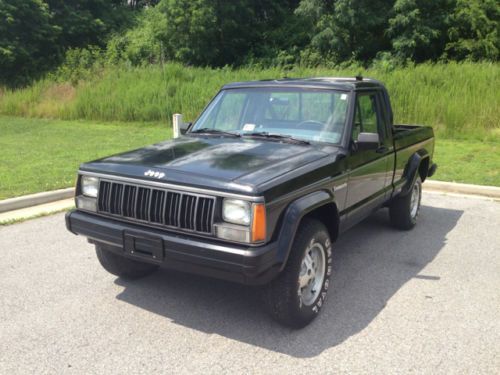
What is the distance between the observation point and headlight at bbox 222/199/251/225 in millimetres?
3352

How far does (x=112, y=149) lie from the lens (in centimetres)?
1172

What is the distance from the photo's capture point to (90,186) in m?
4.08

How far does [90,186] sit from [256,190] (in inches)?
60.3

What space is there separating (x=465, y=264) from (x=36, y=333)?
4073mm

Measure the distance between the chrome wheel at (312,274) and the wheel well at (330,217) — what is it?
29 centimetres

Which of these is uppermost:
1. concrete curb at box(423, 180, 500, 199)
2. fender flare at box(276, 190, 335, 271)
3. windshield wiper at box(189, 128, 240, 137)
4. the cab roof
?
the cab roof

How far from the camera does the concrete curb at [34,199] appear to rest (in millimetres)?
6922

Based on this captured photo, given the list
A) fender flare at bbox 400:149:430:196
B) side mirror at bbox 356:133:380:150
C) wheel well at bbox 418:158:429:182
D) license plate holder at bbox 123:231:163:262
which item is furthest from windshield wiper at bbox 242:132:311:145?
wheel well at bbox 418:158:429:182

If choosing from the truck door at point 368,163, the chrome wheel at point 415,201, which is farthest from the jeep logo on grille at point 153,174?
the chrome wheel at point 415,201

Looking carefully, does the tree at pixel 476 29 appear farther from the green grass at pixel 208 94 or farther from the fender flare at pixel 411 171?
the fender flare at pixel 411 171

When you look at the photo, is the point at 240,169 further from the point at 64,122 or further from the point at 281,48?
the point at 281,48

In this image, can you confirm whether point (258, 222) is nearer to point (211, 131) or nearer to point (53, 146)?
point (211, 131)

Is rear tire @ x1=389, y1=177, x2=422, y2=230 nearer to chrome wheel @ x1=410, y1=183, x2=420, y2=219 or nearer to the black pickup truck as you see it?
chrome wheel @ x1=410, y1=183, x2=420, y2=219

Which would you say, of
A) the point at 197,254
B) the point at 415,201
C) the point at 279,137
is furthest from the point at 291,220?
the point at 415,201
